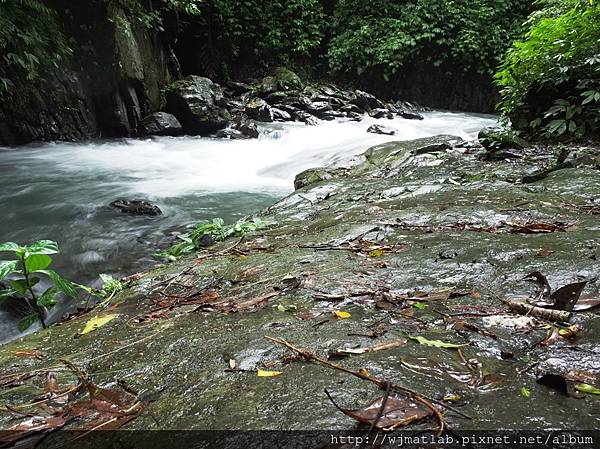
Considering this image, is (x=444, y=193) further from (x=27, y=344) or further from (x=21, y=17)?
(x=21, y=17)

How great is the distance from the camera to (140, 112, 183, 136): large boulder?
37.0 feet

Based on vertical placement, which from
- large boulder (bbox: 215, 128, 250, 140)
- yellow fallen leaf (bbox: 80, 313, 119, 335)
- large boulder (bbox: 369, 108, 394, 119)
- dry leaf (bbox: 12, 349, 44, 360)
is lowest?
yellow fallen leaf (bbox: 80, 313, 119, 335)

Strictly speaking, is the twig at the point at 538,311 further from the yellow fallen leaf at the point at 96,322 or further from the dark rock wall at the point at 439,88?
the dark rock wall at the point at 439,88

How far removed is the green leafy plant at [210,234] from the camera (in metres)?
3.70

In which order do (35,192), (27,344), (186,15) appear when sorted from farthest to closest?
(186,15) < (35,192) < (27,344)

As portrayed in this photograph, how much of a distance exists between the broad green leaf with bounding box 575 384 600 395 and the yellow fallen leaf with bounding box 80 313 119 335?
189cm

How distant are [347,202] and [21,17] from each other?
26.4 feet

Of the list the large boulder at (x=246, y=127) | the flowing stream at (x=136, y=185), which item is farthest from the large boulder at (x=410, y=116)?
the large boulder at (x=246, y=127)

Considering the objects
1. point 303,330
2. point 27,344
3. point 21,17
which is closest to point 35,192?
point 21,17

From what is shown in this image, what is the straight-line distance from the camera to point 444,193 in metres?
3.91

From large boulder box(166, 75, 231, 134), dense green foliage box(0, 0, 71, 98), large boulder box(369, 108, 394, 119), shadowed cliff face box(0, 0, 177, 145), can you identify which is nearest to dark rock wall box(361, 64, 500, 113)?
large boulder box(369, 108, 394, 119)

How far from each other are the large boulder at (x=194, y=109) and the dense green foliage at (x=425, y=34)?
30.6 ft

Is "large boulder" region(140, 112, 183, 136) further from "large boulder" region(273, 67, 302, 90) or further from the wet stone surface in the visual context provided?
the wet stone surface

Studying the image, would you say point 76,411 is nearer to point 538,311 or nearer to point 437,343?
point 437,343
